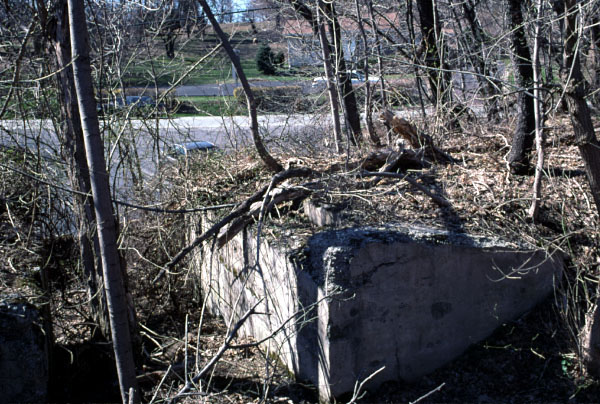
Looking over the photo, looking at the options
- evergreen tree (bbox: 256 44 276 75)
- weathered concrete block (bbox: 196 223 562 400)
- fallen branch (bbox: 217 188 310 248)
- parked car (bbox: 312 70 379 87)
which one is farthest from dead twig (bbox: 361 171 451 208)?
evergreen tree (bbox: 256 44 276 75)

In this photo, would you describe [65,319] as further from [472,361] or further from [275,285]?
[472,361]

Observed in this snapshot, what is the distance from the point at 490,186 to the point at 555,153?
1.15m

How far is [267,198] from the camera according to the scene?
4789 millimetres

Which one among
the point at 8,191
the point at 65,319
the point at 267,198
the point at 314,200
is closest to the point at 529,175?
the point at 314,200

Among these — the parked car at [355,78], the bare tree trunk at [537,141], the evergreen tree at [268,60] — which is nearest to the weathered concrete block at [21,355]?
the bare tree trunk at [537,141]

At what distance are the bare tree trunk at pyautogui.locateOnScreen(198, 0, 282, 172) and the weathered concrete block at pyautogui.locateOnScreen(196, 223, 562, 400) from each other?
111 centimetres

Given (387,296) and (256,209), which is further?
(256,209)

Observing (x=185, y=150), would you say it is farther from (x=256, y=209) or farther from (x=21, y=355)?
(x=21, y=355)

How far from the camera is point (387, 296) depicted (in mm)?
4461

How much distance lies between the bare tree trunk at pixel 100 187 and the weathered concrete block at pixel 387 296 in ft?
3.43

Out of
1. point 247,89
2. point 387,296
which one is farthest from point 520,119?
point 247,89

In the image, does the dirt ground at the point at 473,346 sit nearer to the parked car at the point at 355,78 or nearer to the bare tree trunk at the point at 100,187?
the bare tree trunk at the point at 100,187

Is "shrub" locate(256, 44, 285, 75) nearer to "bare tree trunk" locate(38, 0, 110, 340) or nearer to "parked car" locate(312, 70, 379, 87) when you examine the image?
"parked car" locate(312, 70, 379, 87)

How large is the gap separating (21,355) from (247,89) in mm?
2871
